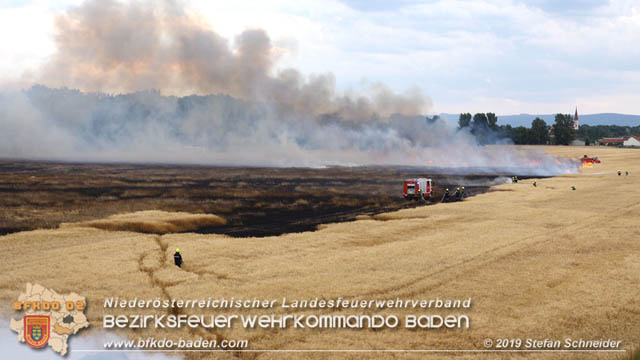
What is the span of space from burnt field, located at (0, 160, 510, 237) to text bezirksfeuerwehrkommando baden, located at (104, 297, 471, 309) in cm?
1843

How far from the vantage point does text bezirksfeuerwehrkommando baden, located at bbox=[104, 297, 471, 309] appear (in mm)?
21312

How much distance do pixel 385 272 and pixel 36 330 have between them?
15.6 metres

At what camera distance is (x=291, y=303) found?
21.7 metres

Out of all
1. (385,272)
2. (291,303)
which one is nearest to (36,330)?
(291,303)

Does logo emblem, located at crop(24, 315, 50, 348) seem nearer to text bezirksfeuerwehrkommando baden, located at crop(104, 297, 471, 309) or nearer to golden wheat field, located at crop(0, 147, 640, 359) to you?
golden wheat field, located at crop(0, 147, 640, 359)

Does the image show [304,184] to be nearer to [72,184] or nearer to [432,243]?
[72,184]

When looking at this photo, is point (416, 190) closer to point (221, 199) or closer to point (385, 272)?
point (221, 199)

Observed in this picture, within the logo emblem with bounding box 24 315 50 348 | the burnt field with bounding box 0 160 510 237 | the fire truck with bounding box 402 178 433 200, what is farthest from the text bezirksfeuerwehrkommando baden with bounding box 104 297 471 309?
the fire truck with bounding box 402 178 433 200

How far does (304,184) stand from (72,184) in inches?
1398

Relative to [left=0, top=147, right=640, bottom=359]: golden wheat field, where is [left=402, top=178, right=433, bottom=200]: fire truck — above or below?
above

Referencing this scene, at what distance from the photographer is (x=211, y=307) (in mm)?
21422

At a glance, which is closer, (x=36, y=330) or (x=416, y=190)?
(x=36, y=330)

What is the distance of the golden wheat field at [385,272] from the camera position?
61.5 feet

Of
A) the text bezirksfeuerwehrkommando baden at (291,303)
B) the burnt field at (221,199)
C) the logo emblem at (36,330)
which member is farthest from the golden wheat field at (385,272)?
the burnt field at (221,199)
